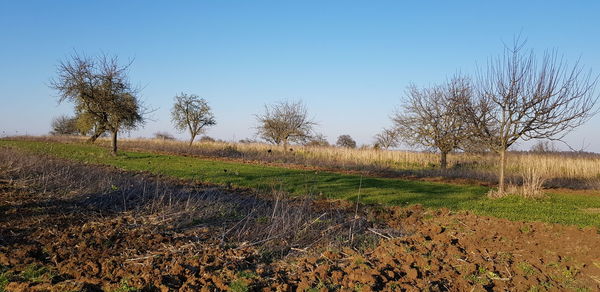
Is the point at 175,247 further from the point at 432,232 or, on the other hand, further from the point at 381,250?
the point at 432,232

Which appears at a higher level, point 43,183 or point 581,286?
point 43,183

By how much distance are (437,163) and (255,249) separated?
2481 centimetres

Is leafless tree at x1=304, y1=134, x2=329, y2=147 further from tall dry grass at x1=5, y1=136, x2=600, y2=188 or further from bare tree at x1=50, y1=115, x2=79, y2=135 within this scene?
bare tree at x1=50, y1=115, x2=79, y2=135

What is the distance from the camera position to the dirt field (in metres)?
4.99

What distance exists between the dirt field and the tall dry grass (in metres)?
13.8

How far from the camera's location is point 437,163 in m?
28.9

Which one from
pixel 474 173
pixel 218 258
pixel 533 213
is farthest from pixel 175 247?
pixel 474 173

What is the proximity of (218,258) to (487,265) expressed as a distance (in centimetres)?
367

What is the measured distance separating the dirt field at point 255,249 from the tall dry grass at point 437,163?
45.1ft

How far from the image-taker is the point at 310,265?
557cm

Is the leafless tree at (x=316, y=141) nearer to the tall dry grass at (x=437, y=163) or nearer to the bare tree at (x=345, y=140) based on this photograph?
the tall dry grass at (x=437, y=163)

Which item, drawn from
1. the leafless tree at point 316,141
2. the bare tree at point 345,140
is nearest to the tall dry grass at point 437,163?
the leafless tree at point 316,141

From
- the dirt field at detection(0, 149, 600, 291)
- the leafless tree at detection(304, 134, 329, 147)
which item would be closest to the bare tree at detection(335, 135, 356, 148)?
the leafless tree at detection(304, 134, 329, 147)

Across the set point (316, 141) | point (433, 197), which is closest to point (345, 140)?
point (316, 141)
